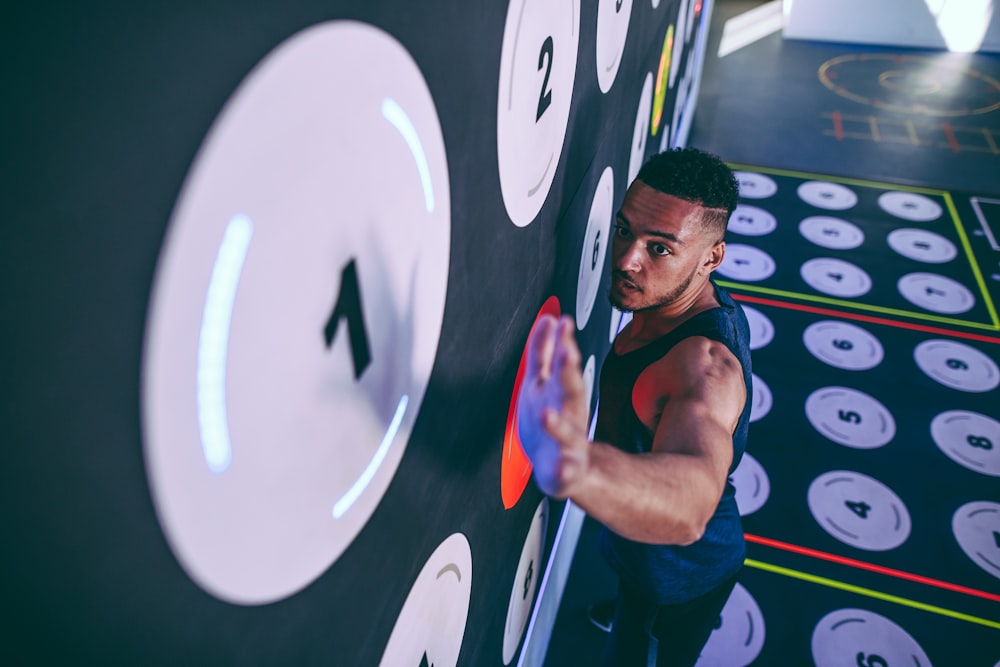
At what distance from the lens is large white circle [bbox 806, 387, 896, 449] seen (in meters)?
2.90

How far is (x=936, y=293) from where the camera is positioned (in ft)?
12.0

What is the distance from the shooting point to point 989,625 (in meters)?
2.25

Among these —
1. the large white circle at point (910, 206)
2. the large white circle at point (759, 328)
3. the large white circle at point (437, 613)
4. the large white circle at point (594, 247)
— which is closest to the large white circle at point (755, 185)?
the large white circle at point (910, 206)

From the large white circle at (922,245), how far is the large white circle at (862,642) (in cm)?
251

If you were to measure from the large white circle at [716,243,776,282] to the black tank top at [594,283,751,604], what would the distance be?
2332 mm

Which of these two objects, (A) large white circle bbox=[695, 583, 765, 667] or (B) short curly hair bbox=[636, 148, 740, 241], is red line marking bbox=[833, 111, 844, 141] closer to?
(A) large white circle bbox=[695, 583, 765, 667]

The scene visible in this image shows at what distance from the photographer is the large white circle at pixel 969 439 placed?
110 inches

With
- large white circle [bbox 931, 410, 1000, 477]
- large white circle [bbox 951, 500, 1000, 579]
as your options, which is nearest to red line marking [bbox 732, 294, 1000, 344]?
large white circle [bbox 931, 410, 1000, 477]

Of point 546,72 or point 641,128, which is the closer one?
point 546,72

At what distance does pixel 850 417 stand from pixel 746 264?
1.23 m

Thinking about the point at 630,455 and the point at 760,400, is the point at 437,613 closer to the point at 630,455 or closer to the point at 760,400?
the point at 630,455

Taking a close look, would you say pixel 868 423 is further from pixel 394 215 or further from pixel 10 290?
pixel 10 290

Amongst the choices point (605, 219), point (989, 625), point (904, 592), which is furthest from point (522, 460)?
point (989, 625)

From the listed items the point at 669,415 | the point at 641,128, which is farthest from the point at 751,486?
the point at 669,415
